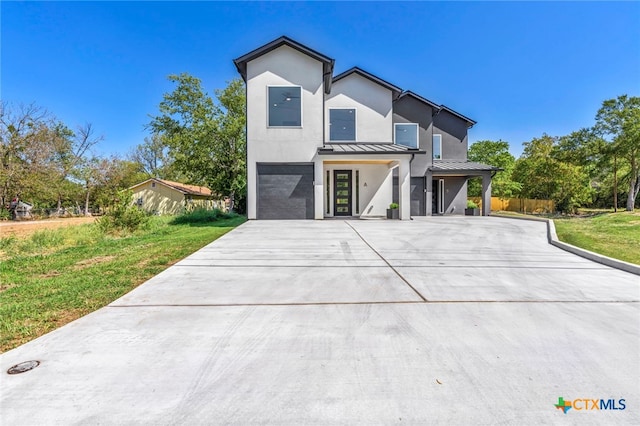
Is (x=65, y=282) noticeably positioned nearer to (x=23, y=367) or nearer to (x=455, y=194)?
(x=23, y=367)

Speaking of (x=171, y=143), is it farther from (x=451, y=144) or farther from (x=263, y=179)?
(x=451, y=144)

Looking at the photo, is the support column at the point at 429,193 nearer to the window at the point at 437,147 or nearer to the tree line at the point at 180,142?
the window at the point at 437,147

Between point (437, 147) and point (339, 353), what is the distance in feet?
62.5

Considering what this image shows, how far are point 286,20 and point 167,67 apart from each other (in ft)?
58.7

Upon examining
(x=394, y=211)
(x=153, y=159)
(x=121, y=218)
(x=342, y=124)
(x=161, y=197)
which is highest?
(x=153, y=159)

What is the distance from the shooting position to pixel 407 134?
18234 mm

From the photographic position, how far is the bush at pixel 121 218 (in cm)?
1335

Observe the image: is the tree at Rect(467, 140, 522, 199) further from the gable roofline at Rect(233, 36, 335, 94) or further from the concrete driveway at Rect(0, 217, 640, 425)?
the concrete driveway at Rect(0, 217, 640, 425)

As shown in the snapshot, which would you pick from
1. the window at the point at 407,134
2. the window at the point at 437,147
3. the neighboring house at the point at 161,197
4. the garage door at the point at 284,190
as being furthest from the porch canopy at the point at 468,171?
the neighboring house at the point at 161,197

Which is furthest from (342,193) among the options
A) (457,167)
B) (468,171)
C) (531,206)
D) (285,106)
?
(531,206)

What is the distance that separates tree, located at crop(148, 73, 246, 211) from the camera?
25.6 m

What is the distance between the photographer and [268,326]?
321 centimetres

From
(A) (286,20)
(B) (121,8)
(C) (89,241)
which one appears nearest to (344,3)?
(A) (286,20)

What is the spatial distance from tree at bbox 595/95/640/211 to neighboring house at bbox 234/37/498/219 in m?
16.5
